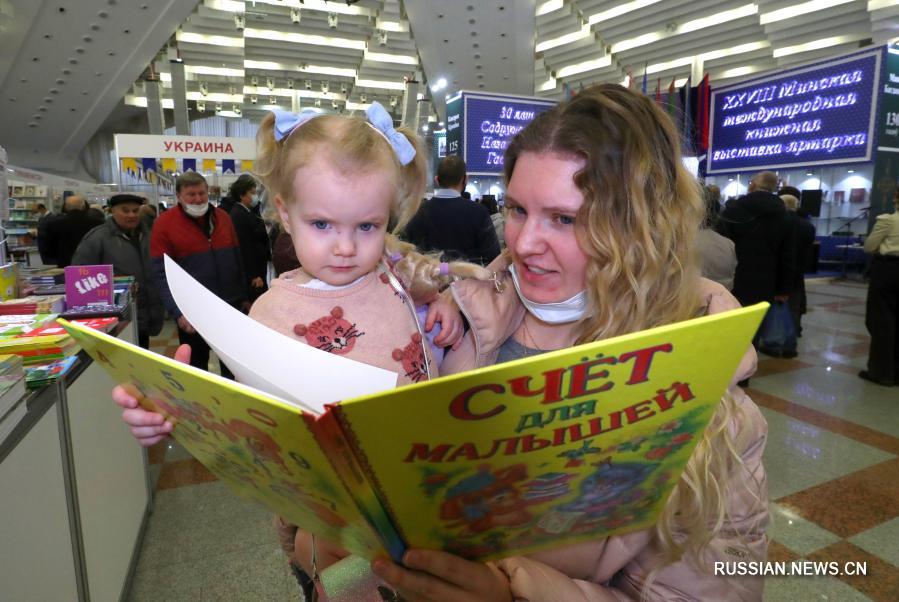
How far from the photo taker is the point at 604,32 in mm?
15875

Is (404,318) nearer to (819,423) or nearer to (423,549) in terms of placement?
(423,549)

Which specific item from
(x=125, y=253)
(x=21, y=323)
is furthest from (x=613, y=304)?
(x=125, y=253)

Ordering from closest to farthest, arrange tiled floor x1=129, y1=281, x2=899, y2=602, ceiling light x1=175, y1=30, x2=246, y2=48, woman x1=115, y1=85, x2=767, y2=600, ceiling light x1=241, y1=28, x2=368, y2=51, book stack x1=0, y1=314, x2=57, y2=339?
woman x1=115, y1=85, x2=767, y2=600
book stack x1=0, y1=314, x2=57, y2=339
tiled floor x1=129, y1=281, x2=899, y2=602
ceiling light x1=175, y1=30, x2=246, y2=48
ceiling light x1=241, y1=28, x2=368, y2=51

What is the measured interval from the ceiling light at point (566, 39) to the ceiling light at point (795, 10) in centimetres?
479

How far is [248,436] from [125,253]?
3.58 m

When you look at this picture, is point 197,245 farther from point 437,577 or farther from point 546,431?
point 546,431

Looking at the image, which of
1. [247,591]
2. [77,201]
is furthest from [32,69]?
[247,591]

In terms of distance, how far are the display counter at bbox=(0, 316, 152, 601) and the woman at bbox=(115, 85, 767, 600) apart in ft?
2.07

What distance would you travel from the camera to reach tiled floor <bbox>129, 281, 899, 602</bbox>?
1.91m

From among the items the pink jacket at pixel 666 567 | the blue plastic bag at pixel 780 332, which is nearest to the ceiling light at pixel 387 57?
the blue plastic bag at pixel 780 332

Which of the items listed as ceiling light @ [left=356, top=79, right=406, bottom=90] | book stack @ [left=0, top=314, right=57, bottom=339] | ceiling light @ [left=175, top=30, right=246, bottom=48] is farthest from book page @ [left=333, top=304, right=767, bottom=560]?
ceiling light @ [left=356, top=79, right=406, bottom=90]

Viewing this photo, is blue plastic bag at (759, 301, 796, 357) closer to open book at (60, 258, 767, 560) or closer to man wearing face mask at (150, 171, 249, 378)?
man wearing face mask at (150, 171, 249, 378)

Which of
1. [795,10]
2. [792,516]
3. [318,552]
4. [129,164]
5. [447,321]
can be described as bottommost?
[792,516]

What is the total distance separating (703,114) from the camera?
6250mm
